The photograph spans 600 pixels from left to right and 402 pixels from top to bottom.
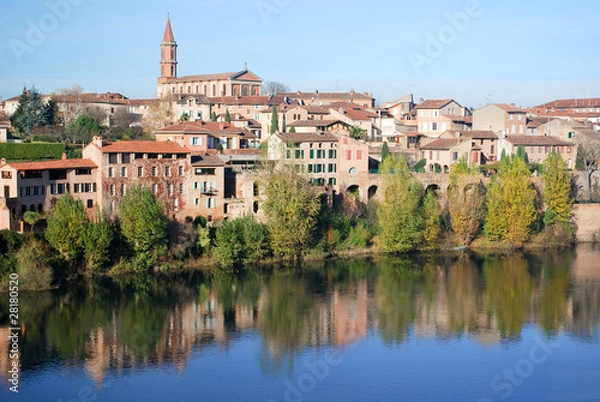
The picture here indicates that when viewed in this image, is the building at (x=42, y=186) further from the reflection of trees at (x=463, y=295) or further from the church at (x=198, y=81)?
the church at (x=198, y=81)

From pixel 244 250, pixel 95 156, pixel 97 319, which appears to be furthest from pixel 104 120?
pixel 97 319

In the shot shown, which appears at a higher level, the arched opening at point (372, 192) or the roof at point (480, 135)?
the roof at point (480, 135)

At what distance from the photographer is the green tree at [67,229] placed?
26.5 m

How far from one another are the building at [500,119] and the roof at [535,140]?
302 cm

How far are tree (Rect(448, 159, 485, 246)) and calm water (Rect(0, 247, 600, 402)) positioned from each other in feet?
12.0

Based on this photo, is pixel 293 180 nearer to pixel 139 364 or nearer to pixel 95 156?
pixel 95 156

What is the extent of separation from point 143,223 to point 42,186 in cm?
420

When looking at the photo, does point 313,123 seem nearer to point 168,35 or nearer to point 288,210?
point 288,210

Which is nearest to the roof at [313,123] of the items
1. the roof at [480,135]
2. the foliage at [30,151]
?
the roof at [480,135]

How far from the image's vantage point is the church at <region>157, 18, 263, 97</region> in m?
58.8

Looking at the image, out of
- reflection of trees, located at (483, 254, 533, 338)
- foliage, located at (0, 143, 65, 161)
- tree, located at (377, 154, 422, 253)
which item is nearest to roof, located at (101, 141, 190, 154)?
foliage, located at (0, 143, 65, 161)

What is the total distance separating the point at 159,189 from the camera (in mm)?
31516

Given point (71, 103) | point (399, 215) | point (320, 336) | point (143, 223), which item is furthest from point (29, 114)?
point (320, 336)

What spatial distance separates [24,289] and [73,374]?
733 cm
